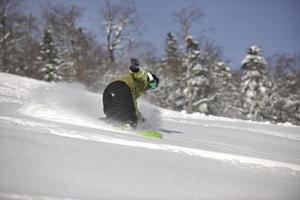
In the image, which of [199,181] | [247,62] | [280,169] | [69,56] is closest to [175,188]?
[199,181]

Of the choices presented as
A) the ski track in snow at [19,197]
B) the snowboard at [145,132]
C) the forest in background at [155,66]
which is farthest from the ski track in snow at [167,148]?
the forest in background at [155,66]

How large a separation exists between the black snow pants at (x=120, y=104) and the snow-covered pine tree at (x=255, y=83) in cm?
3166

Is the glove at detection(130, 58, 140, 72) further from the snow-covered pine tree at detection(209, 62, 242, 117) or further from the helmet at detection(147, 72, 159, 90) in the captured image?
the snow-covered pine tree at detection(209, 62, 242, 117)

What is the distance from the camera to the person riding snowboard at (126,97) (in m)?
6.10

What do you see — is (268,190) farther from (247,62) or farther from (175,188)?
(247,62)

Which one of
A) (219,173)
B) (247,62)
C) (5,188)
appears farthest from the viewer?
(247,62)

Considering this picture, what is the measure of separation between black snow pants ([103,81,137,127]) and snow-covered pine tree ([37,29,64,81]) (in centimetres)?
2973

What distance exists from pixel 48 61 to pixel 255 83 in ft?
63.5

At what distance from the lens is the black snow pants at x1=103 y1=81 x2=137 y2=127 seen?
609cm

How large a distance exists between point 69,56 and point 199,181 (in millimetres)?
32690

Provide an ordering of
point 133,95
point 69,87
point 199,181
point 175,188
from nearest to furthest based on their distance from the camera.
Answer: point 175,188 < point 199,181 < point 133,95 < point 69,87

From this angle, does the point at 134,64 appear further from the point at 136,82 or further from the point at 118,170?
the point at 118,170

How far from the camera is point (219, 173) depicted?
135 inches

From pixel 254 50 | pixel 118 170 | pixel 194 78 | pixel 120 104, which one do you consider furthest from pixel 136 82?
pixel 254 50
